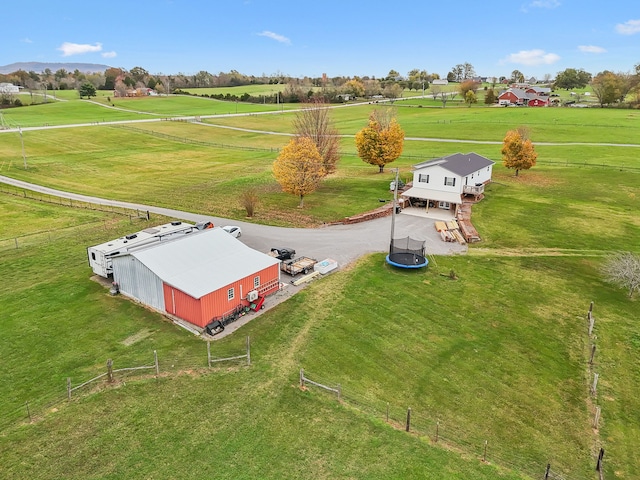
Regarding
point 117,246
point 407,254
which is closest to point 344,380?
point 407,254

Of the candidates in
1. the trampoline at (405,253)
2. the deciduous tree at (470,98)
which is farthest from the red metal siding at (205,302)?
the deciduous tree at (470,98)

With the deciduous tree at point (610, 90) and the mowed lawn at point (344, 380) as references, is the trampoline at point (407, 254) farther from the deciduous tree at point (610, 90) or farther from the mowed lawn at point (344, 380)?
the deciduous tree at point (610, 90)

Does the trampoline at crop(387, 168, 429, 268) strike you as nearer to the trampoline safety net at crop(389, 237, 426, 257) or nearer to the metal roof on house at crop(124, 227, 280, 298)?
the trampoline safety net at crop(389, 237, 426, 257)

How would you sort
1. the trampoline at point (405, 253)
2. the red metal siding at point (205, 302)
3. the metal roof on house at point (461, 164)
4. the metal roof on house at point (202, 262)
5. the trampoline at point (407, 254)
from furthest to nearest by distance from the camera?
the metal roof on house at point (461, 164) < the trampoline at point (407, 254) < the trampoline at point (405, 253) < the metal roof on house at point (202, 262) < the red metal siding at point (205, 302)

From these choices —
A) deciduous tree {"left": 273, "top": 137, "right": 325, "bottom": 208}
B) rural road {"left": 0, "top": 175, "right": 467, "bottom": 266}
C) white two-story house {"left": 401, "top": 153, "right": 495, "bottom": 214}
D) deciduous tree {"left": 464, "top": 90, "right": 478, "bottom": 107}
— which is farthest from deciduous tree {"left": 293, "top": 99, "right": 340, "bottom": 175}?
deciduous tree {"left": 464, "top": 90, "right": 478, "bottom": 107}

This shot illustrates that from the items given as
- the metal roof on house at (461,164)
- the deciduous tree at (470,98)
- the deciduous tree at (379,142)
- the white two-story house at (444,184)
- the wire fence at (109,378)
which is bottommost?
the wire fence at (109,378)

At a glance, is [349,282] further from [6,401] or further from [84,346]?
[6,401]
